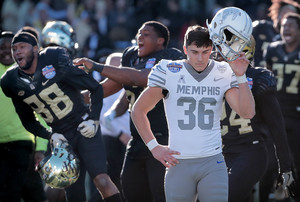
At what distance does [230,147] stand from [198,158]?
3.36 ft

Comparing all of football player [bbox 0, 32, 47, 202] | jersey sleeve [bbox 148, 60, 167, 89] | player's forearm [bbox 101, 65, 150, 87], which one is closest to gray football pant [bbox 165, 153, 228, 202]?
jersey sleeve [bbox 148, 60, 167, 89]

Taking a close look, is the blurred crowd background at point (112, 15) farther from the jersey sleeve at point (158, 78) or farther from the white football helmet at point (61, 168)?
the jersey sleeve at point (158, 78)

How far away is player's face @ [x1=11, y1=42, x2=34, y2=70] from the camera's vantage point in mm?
6094

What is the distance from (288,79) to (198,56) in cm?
296

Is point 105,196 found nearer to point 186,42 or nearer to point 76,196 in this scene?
point 76,196

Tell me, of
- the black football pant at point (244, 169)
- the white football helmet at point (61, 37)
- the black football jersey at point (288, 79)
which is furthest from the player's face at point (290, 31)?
the white football helmet at point (61, 37)

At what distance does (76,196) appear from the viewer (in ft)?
20.0

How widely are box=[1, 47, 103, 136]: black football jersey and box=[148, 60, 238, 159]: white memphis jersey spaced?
125cm

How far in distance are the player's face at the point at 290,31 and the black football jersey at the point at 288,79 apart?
12cm

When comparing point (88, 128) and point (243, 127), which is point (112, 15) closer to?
point (88, 128)

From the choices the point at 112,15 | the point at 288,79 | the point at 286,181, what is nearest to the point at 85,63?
the point at 286,181

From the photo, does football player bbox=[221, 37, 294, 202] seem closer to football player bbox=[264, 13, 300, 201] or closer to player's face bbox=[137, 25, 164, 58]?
player's face bbox=[137, 25, 164, 58]

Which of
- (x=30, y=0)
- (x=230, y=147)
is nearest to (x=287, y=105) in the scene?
(x=230, y=147)

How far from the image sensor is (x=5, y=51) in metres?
7.21
